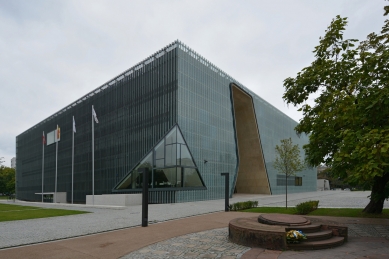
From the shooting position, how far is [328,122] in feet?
45.4

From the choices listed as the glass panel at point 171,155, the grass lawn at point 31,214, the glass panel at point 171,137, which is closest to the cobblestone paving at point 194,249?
the grass lawn at point 31,214

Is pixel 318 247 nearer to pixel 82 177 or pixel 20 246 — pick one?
pixel 20 246

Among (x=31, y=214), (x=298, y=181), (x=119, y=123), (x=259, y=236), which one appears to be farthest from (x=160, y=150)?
(x=298, y=181)

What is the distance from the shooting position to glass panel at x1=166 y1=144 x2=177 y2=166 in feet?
112

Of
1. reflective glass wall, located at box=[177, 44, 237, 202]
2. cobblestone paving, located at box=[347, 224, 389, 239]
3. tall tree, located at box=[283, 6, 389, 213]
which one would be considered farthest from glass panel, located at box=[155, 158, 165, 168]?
cobblestone paving, located at box=[347, 224, 389, 239]

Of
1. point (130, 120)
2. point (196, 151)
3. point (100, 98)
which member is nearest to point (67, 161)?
point (100, 98)

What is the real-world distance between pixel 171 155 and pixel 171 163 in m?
0.89

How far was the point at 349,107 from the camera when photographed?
1159 cm

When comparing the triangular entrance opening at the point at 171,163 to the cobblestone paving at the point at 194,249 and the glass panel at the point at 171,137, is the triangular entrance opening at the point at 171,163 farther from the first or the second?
the cobblestone paving at the point at 194,249

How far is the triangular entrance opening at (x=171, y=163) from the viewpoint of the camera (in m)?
34.0

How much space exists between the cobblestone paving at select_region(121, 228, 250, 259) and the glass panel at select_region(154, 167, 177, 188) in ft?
71.6

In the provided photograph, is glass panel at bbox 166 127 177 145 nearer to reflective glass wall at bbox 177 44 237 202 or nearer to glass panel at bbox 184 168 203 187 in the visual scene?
reflective glass wall at bbox 177 44 237 202

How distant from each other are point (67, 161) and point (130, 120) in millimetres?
23975

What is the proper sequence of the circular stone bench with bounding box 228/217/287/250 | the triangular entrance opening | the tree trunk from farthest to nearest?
1. the triangular entrance opening
2. the tree trunk
3. the circular stone bench with bounding box 228/217/287/250
